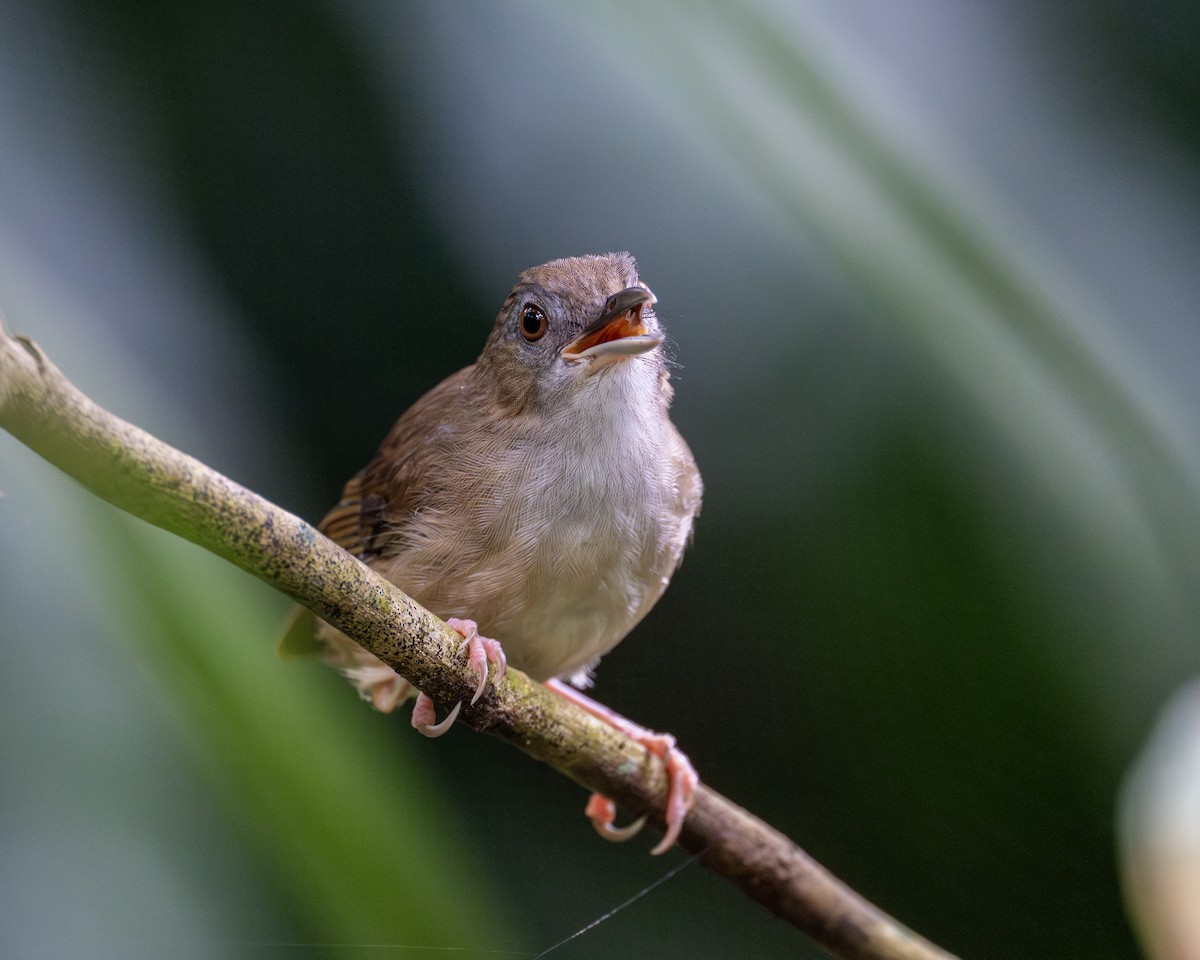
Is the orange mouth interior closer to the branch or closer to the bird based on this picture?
the bird

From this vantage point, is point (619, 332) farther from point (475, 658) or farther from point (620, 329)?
point (475, 658)

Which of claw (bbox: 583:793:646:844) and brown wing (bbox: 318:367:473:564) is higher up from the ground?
brown wing (bbox: 318:367:473:564)

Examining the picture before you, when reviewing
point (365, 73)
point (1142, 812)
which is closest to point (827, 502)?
point (1142, 812)

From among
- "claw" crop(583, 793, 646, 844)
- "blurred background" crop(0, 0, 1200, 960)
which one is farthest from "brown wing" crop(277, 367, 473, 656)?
"claw" crop(583, 793, 646, 844)

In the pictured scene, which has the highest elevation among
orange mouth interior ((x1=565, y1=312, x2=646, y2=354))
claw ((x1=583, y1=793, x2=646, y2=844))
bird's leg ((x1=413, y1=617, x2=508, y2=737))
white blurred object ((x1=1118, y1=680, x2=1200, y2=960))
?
orange mouth interior ((x1=565, y1=312, x2=646, y2=354))

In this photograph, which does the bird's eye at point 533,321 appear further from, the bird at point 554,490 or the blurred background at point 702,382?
the blurred background at point 702,382

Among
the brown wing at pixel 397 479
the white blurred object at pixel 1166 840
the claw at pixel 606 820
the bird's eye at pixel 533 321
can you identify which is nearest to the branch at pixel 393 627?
the claw at pixel 606 820

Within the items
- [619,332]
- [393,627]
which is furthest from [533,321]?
[393,627]

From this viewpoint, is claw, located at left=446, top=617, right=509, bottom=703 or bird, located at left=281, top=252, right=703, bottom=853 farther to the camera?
bird, located at left=281, top=252, right=703, bottom=853
